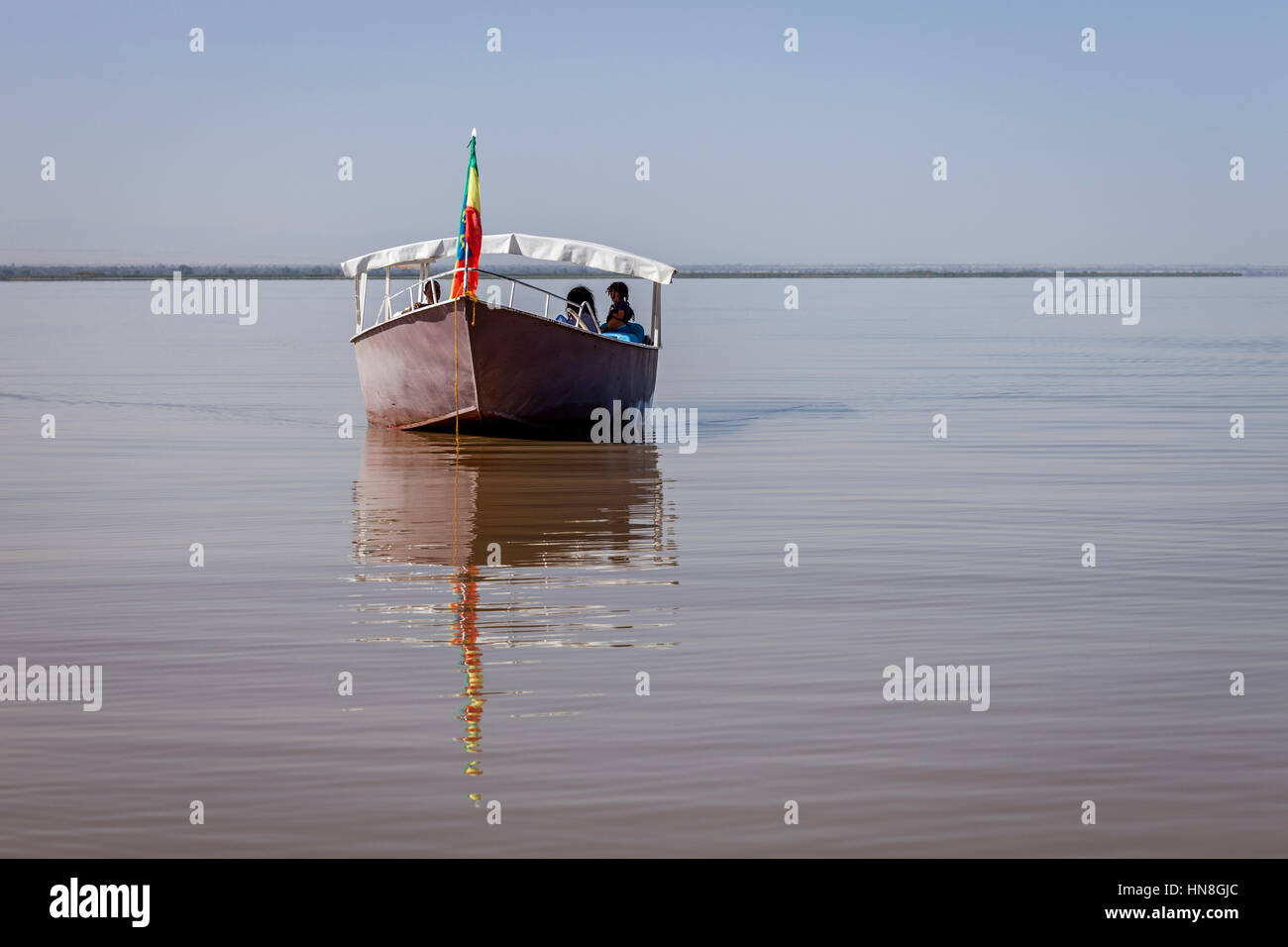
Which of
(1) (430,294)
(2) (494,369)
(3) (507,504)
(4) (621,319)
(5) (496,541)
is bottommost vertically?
(5) (496,541)

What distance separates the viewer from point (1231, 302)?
8538 cm

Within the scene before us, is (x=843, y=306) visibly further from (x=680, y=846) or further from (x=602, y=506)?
(x=680, y=846)

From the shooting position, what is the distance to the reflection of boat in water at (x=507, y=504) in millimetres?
11773

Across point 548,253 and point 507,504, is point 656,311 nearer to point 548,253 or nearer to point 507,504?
point 548,253

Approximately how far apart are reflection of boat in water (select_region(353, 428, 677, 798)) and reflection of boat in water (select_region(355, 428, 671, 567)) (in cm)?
Result: 1

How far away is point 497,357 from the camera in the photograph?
19828 mm

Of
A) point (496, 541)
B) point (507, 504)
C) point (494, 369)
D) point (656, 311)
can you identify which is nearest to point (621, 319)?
point (656, 311)

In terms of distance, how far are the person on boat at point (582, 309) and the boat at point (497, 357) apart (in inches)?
9.6

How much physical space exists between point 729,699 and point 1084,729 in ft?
5.21

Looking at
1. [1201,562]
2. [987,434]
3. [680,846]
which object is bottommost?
[680,846]

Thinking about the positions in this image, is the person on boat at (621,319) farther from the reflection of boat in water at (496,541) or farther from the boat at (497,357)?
the reflection of boat in water at (496,541)

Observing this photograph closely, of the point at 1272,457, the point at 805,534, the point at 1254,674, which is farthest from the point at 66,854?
the point at 1272,457

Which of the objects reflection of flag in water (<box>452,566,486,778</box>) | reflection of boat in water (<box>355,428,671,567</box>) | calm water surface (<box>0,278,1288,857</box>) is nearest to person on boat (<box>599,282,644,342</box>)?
reflection of boat in water (<box>355,428,671,567</box>)

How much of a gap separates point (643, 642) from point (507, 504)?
608 centimetres
